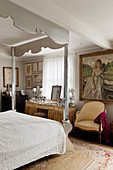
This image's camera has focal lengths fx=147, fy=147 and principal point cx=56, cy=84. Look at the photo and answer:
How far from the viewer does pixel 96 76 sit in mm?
4297

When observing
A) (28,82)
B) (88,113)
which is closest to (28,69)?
(28,82)

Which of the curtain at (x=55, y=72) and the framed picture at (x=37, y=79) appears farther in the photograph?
the framed picture at (x=37, y=79)

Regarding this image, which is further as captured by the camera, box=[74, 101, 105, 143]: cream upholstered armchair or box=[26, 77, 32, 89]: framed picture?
box=[26, 77, 32, 89]: framed picture

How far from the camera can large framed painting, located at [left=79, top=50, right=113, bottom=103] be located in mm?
4051

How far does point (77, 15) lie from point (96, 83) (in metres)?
2.31

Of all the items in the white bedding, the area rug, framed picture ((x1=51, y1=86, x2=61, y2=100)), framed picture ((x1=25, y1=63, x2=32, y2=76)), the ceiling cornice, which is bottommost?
the area rug

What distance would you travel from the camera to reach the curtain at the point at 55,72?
16.0 feet

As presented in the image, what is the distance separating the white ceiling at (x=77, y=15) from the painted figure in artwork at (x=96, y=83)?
94 centimetres

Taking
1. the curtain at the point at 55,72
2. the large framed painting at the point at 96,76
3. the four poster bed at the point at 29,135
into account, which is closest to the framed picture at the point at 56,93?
the curtain at the point at 55,72

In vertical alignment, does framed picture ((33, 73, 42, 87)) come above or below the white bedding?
above

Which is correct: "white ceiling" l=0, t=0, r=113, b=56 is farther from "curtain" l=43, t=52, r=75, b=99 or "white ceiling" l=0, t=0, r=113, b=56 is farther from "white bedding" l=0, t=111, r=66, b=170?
"white bedding" l=0, t=111, r=66, b=170

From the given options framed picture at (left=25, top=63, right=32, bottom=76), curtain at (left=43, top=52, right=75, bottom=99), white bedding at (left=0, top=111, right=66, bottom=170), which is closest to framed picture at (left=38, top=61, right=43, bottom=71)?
curtain at (left=43, top=52, right=75, bottom=99)

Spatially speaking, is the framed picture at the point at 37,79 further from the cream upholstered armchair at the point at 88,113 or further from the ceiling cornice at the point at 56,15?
the ceiling cornice at the point at 56,15

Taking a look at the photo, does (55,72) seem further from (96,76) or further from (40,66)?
(96,76)
